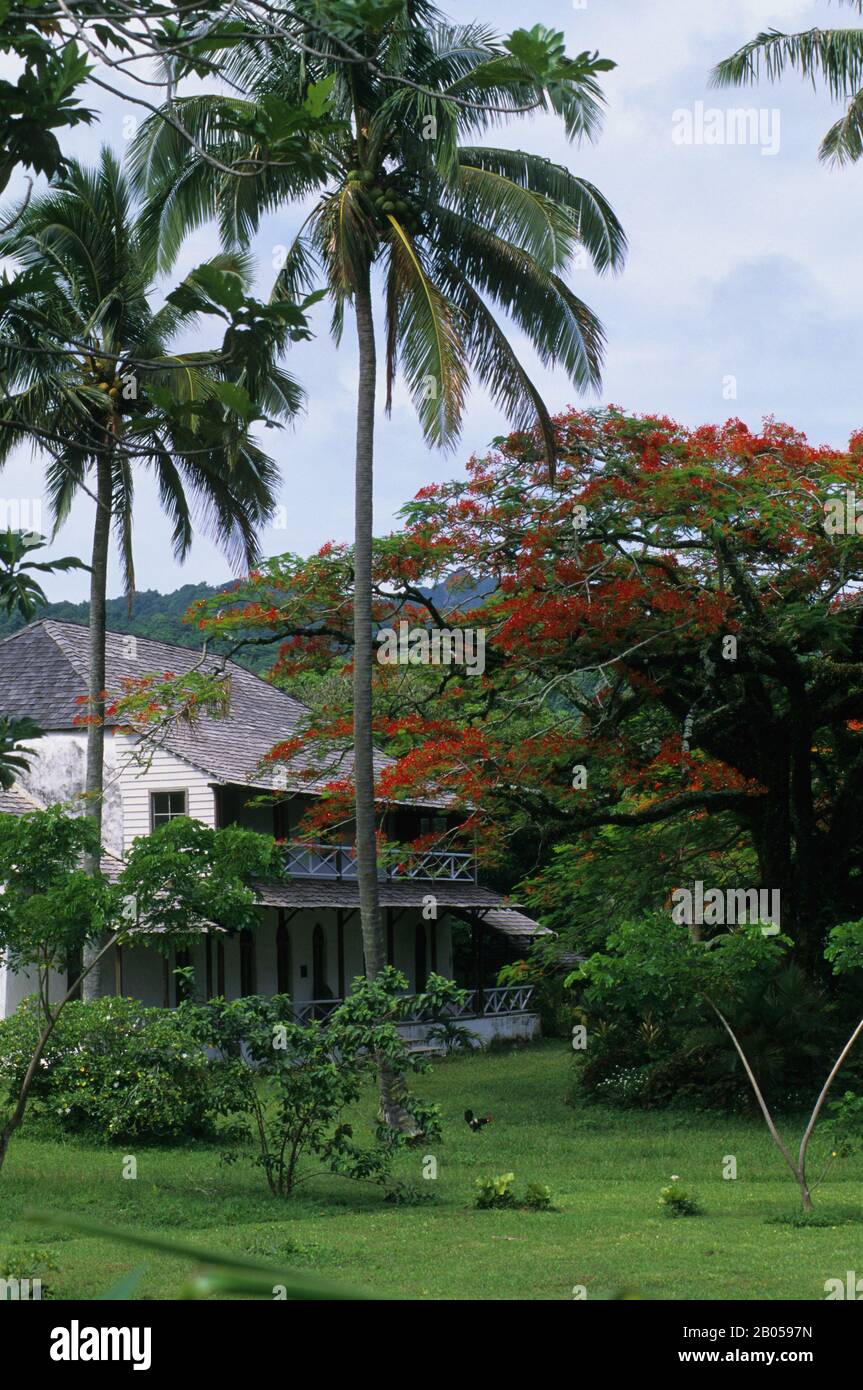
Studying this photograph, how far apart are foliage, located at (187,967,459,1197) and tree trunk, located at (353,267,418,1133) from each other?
2899 millimetres

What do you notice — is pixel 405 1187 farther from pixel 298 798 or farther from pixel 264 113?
pixel 298 798

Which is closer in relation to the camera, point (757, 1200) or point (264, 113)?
point (264, 113)

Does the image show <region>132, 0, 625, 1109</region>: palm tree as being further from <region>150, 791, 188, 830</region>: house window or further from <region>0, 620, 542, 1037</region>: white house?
<region>150, 791, 188, 830</region>: house window

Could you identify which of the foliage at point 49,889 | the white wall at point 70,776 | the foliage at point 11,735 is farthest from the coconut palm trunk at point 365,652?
→ the white wall at point 70,776

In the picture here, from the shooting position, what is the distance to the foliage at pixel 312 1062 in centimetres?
1300

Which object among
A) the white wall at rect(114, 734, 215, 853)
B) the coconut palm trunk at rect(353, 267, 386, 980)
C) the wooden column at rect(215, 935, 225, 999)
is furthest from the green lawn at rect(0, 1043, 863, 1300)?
the white wall at rect(114, 734, 215, 853)

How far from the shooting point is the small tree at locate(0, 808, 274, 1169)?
44.0 feet

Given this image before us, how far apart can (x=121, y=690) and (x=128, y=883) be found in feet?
46.5

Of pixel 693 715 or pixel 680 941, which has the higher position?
pixel 693 715

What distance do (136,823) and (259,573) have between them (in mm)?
9941

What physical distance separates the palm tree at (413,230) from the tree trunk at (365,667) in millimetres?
23

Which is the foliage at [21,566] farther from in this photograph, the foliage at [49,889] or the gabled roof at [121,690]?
the gabled roof at [121,690]
